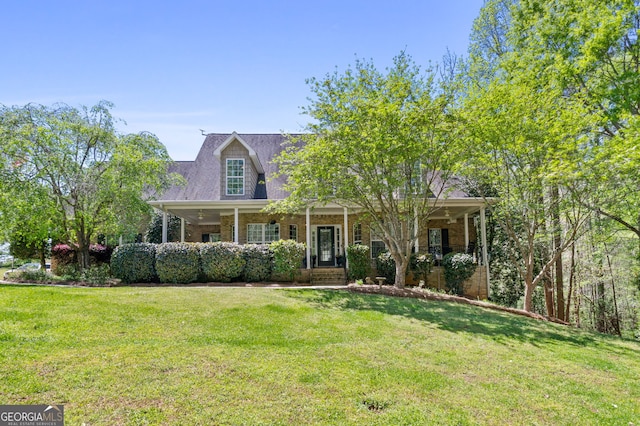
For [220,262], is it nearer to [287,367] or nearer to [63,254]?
[63,254]

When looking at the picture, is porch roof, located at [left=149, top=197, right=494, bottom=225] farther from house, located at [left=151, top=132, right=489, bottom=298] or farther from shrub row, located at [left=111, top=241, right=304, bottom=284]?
shrub row, located at [left=111, top=241, right=304, bottom=284]

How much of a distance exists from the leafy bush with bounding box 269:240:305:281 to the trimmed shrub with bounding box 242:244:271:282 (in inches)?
11.4

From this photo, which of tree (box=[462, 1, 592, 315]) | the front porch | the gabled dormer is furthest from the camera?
the front porch

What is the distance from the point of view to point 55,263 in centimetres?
1520

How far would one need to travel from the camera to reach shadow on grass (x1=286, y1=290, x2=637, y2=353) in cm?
743

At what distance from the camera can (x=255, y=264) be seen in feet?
43.0

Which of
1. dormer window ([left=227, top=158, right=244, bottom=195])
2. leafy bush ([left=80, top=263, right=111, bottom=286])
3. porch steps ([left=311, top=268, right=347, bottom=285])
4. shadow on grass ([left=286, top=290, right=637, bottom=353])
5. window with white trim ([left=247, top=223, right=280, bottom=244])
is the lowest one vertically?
shadow on grass ([left=286, top=290, right=637, bottom=353])

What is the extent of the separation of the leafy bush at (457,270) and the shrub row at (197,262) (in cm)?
619

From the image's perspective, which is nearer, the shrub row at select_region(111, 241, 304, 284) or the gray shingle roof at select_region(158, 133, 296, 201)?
the shrub row at select_region(111, 241, 304, 284)

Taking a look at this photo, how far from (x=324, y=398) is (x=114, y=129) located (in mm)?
12815

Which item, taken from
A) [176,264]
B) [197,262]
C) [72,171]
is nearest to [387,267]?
[197,262]

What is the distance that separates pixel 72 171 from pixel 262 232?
836 cm

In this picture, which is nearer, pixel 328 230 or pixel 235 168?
pixel 235 168

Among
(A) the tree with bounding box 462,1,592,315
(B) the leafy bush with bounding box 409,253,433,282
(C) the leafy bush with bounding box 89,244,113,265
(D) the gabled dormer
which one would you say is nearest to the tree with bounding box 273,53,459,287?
(A) the tree with bounding box 462,1,592,315
